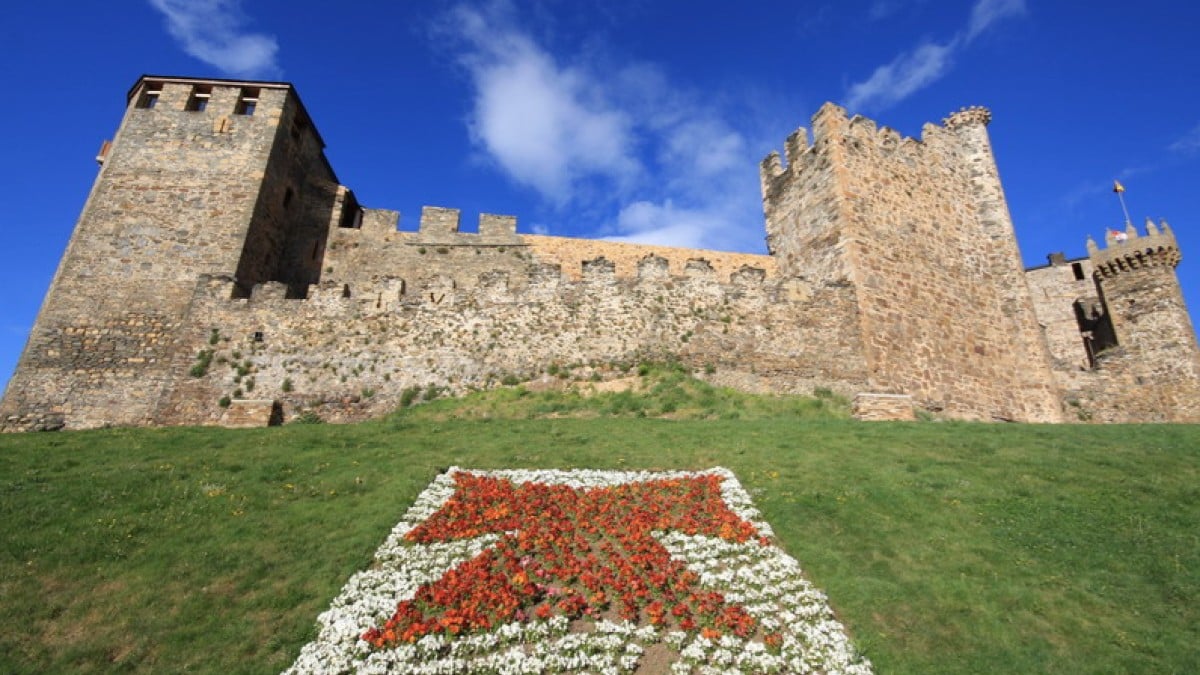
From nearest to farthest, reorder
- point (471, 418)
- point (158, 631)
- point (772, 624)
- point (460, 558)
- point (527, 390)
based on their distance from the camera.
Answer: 1. point (158, 631)
2. point (772, 624)
3. point (460, 558)
4. point (471, 418)
5. point (527, 390)

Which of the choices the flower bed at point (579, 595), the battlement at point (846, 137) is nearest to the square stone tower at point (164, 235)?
the flower bed at point (579, 595)

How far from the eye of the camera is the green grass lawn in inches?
297

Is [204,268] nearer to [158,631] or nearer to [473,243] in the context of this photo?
[473,243]

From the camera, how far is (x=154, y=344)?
22.8m

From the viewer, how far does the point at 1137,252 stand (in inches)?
1239

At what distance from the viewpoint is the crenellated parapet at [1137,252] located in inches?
1219

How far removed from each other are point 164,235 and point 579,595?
81.4ft

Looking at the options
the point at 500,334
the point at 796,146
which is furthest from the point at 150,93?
the point at 796,146

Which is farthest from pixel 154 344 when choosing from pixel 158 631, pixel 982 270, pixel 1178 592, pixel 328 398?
pixel 982 270

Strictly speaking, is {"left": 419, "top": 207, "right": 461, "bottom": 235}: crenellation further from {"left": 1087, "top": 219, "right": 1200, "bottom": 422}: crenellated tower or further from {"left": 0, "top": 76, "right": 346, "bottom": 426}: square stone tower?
{"left": 1087, "top": 219, "right": 1200, "bottom": 422}: crenellated tower

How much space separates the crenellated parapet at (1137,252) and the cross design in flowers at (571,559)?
3106 cm

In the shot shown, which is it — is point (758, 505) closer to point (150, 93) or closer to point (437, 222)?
point (437, 222)

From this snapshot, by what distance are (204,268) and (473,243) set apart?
1173cm

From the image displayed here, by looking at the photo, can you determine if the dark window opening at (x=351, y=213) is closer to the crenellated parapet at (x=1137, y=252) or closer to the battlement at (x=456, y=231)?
the battlement at (x=456, y=231)
